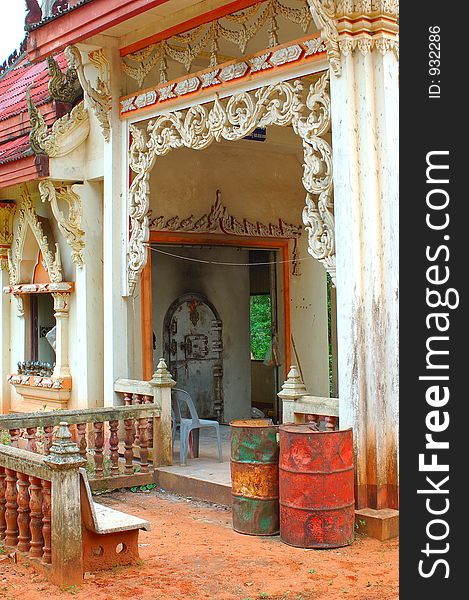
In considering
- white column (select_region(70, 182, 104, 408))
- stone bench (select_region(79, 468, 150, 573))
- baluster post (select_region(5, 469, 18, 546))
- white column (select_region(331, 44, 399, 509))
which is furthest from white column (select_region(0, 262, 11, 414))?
white column (select_region(331, 44, 399, 509))

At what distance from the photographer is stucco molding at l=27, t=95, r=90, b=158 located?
996 centimetres

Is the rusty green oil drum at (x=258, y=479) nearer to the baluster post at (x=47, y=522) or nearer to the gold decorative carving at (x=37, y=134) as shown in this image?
the baluster post at (x=47, y=522)

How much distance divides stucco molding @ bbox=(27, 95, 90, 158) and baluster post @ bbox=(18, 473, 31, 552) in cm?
489

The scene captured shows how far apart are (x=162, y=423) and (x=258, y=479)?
89.8 inches

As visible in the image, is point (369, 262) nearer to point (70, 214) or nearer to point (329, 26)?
point (329, 26)

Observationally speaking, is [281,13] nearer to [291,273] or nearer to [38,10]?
[38,10]

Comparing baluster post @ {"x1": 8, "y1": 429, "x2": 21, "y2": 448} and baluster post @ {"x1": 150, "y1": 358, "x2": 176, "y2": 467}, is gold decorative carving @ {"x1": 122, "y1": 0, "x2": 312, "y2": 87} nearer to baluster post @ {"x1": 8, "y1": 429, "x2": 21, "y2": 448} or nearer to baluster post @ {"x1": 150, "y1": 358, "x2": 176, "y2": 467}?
baluster post @ {"x1": 150, "y1": 358, "x2": 176, "y2": 467}

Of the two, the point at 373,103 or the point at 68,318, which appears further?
the point at 68,318

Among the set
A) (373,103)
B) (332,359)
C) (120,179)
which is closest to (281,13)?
(373,103)

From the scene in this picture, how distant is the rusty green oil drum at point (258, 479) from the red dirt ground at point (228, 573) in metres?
0.12

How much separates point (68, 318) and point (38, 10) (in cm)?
348

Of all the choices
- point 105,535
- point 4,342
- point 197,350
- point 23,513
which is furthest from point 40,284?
point 105,535

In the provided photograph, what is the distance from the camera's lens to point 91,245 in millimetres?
10305

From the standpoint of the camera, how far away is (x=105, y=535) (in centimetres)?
589
